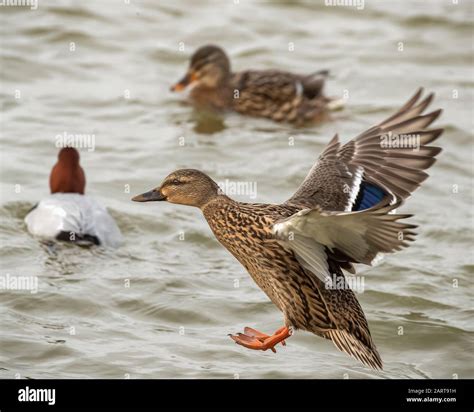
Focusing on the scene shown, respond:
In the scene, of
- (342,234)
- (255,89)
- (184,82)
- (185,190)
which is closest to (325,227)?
(342,234)

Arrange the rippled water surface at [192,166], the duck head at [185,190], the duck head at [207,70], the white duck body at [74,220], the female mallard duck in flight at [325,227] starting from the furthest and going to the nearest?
the duck head at [207,70]
the white duck body at [74,220]
the rippled water surface at [192,166]
the duck head at [185,190]
the female mallard duck in flight at [325,227]

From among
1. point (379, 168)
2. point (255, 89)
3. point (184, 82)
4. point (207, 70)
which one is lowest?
point (379, 168)

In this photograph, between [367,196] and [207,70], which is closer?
[367,196]

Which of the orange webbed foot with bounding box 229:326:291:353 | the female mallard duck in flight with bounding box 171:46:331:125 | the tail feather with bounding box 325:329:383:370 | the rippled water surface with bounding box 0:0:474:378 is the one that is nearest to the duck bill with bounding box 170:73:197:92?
the female mallard duck in flight with bounding box 171:46:331:125

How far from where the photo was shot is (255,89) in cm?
1297

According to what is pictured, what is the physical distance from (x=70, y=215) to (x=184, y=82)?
14.3 feet

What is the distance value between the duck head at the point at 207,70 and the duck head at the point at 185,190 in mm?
5895

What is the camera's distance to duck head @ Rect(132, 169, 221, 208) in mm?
7309

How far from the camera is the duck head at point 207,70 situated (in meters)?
13.2

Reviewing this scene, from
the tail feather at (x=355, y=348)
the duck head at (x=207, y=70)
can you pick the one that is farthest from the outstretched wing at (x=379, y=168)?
the duck head at (x=207, y=70)

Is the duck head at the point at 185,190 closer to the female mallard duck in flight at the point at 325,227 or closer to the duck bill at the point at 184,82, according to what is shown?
the female mallard duck in flight at the point at 325,227

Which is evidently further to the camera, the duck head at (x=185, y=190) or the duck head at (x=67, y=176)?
the duck head at (x=67, y=176)

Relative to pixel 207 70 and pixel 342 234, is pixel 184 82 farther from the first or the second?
pixel 342 234
